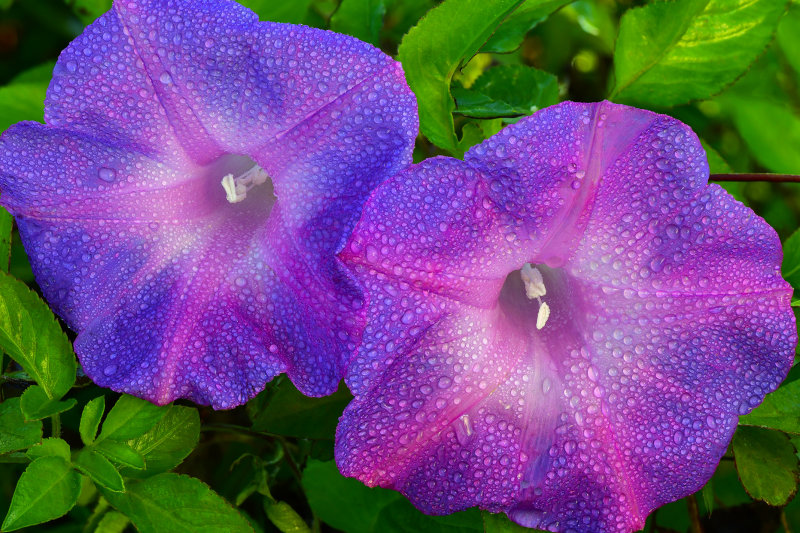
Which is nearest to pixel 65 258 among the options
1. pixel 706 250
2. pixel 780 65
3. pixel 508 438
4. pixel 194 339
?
pixel 194 339

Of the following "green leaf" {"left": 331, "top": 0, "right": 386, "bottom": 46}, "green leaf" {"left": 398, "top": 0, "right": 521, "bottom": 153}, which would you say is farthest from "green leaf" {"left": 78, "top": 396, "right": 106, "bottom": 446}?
"green leaf" {"left": 331, "top": 0, "right": 386, "bottom": 46}

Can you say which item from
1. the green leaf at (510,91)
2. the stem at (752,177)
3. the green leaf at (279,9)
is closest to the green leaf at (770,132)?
the stem at (752,177)

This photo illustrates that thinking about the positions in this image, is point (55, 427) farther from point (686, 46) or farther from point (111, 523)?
point (686, 46)

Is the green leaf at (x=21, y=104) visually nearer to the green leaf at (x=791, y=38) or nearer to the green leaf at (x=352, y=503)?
the green leaf at (x=352, y=503)

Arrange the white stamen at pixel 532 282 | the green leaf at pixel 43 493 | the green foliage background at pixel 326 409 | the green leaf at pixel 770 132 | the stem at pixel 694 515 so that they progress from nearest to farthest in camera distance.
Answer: the green leaf at pixel 43 493 < the green foliage background at pixel 326 409 < the white stamen at pixel 532 282 < the stem at pixel 694 515 < the green leaf at pixel 770 132

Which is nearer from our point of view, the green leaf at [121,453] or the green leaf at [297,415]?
the green leaf at [121,453]

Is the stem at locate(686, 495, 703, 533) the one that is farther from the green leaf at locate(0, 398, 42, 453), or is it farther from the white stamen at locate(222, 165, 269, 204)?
the green leaf at locate(0, 398, 42, 453)
